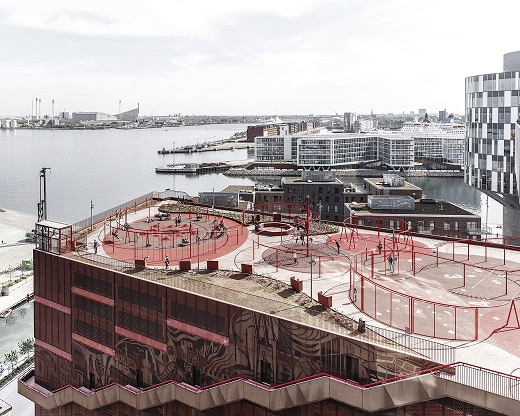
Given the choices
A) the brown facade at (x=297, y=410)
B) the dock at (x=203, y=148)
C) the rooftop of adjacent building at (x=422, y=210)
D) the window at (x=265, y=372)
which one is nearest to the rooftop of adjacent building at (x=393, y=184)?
the rooftop of adjacent building at (x=422, y=210)

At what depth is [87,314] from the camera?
14484 mm

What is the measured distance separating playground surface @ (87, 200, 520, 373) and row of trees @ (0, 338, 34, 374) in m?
8.31

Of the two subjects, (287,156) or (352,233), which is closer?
(352,233)

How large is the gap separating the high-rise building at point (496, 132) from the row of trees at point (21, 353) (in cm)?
2640

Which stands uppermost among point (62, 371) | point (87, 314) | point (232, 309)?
point (232, 309)

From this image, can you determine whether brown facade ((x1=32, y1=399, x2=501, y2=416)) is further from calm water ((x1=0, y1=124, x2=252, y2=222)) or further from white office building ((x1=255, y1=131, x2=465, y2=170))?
white office building ((x1=255, y1=131, x2=465, y2=170))

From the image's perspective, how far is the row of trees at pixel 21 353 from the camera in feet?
76.2

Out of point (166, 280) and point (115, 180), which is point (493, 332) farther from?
point (115, 180)

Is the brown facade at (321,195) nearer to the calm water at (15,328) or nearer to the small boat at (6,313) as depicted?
the calm water at (15,328)

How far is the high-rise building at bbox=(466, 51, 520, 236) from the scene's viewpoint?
96.5 feet

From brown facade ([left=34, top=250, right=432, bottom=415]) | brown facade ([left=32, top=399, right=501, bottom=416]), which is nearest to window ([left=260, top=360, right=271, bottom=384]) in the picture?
brown facade ([left=34, top=250, right=432, bottom=415])

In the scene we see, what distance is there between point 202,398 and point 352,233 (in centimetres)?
928

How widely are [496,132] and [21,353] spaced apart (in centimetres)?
2784

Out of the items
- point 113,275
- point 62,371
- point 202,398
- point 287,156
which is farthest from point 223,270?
point 287,156
